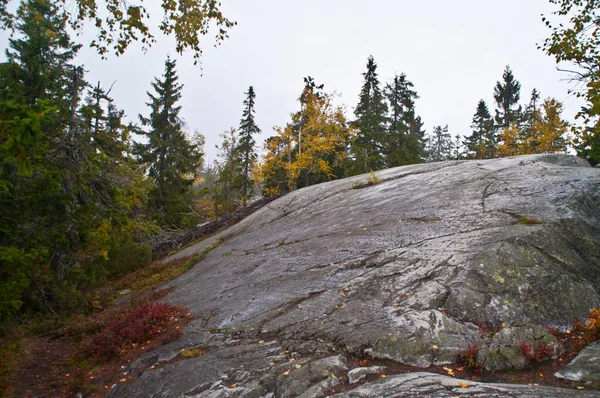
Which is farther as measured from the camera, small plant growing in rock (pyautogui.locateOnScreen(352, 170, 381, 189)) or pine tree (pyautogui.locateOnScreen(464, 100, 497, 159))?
pine tree (pyautogui.locateOnScreen(464, 100, 497, 159))

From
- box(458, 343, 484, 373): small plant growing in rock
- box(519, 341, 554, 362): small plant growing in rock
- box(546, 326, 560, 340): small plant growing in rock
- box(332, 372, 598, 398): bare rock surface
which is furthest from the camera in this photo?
box(546, 326, 560, 340): small plant growing in rock

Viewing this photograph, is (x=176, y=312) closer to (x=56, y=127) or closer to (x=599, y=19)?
(x=56, y=127)

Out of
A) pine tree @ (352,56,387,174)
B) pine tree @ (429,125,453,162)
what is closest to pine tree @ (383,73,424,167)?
pine tree @ (352,56,387,174)

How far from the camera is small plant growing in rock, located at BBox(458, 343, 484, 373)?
448 centimetres

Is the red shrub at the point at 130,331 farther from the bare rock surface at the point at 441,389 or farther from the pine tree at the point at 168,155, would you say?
the pine tree at the point at 168,155

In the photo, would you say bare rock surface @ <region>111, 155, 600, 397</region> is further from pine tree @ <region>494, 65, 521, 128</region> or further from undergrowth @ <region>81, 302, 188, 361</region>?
pine tree @ <region>494, 65, 521, 128</region>

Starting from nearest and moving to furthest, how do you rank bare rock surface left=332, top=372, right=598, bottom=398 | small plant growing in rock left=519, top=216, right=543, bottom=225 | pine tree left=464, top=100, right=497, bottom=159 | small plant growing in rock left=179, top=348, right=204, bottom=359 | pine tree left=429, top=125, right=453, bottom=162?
bare rock surface left=332, top=372, right=598, bottom=398, small plant growing in rock left=179, top=348, right=204, bottom=359, small plant growing in rock left=519, top=216, right=543, bottom=225, pine tree left=464, top=100, right=497, bottom=159, pine tree left=429, top=125, right=453, bottom=162

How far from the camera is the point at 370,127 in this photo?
105 ft

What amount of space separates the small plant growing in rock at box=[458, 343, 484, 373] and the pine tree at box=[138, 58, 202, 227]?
78.1 feet

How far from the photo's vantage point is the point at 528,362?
457 cm

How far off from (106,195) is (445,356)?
479 inches

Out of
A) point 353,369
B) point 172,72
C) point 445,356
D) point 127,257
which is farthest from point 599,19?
point 172,72

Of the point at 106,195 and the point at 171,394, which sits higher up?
the point at 106,195

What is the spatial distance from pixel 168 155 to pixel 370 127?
63.4 ft
